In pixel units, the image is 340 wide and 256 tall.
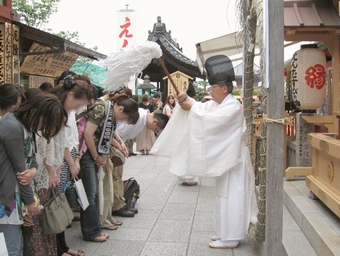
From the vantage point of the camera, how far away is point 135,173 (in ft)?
28.9

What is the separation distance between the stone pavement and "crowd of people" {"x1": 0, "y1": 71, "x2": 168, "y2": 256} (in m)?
0.22

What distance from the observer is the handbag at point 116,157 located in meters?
4.97

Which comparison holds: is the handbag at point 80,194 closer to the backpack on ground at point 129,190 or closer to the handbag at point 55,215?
the handbag at point 55,215

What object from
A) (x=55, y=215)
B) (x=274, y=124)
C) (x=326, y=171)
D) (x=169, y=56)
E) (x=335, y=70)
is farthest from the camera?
(x=169, y=56)

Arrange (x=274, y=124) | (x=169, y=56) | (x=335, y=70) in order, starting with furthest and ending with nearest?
(x=169, y=56) < (x=335, y=70) < (x=274, y=124)

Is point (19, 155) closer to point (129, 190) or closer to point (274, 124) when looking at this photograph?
point (274, 124)

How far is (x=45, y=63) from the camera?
9539 millimetres

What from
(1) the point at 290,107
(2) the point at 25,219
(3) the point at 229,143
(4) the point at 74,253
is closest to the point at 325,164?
(3) the point at 229,143

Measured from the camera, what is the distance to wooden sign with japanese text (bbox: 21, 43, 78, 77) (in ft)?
28.4

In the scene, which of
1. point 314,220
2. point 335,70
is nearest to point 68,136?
point 314,220

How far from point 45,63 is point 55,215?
7.10m

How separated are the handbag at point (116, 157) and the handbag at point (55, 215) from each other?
1.49m

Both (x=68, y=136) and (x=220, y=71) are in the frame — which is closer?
(x=68, y=136)

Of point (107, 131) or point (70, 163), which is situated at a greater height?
point (107, 131)
